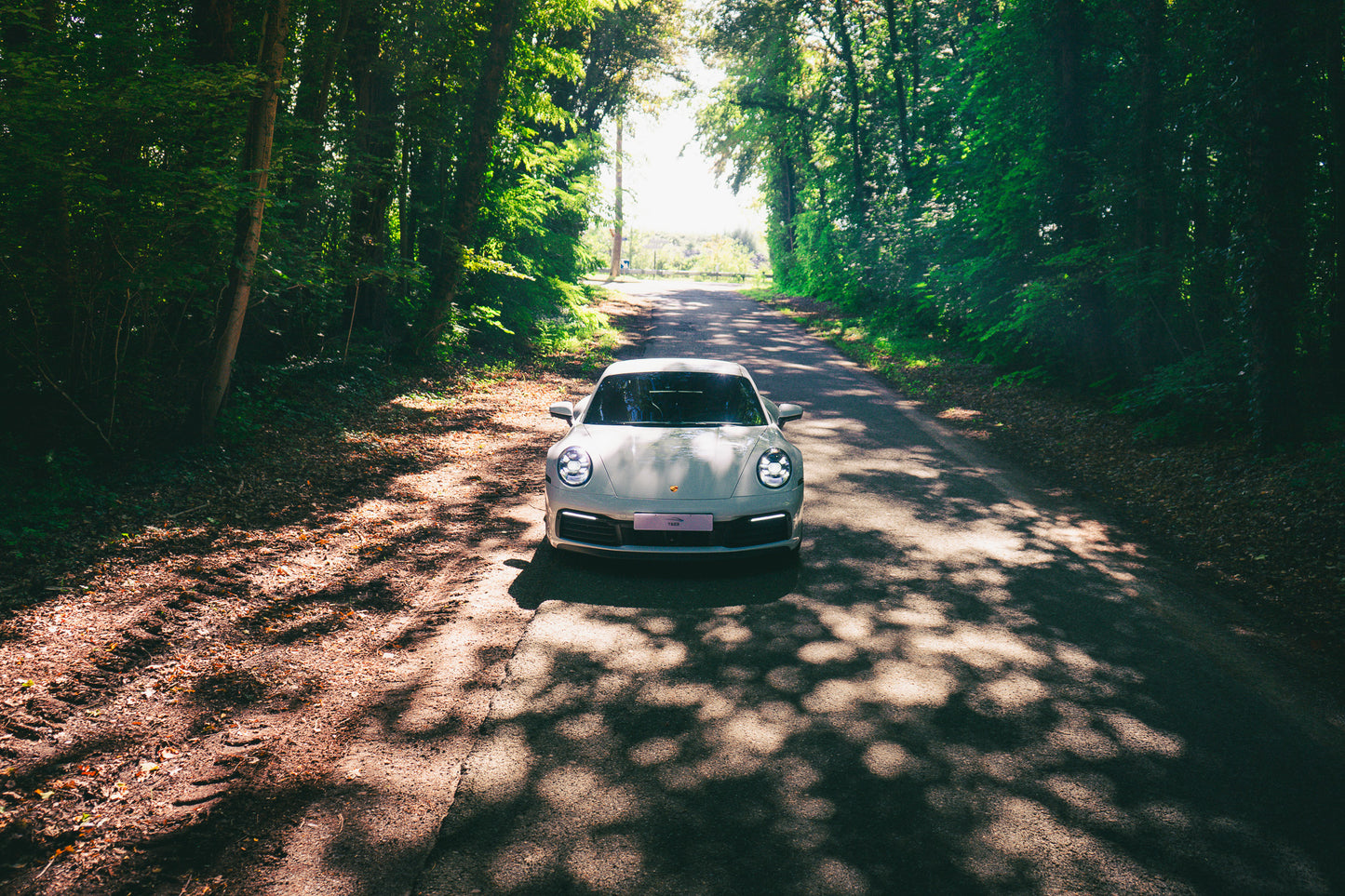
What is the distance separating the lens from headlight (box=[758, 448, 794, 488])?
5117mm

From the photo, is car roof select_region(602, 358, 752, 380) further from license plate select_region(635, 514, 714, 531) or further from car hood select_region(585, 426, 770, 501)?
license plate select_region(635, 514, 714, 531)

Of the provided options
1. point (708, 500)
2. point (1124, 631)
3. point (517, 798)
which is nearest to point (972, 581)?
point (1124, 631)

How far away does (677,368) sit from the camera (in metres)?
6.41

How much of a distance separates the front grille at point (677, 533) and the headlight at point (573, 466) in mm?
222

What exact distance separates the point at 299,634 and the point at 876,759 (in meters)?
3.24

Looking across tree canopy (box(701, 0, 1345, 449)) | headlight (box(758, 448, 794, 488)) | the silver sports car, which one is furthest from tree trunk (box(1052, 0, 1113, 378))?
headlight (box(758, 448, 794, 488))

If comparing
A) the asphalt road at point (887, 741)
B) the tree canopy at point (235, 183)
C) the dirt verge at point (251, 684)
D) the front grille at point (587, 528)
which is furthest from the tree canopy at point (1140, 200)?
the tree canopy at point (235, 183)

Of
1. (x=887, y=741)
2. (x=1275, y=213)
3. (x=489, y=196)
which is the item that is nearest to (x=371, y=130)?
(x=489, y=196)

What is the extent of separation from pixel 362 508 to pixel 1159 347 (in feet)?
35.7

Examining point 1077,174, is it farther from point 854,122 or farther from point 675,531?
point 854,122

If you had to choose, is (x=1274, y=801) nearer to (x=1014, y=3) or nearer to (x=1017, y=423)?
(x=1017, y=423)

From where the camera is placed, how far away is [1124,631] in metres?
4.46

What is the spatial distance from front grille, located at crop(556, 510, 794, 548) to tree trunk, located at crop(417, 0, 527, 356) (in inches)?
335

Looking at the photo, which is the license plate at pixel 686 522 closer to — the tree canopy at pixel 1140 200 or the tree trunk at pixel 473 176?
the tree canopy at pixel 1140 200
